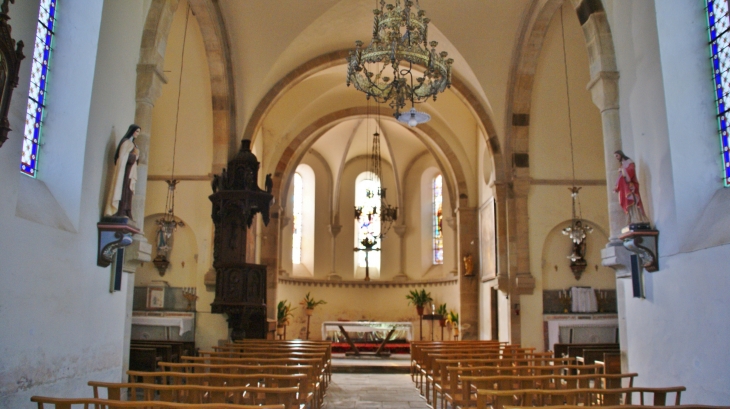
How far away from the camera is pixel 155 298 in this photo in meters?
14.2

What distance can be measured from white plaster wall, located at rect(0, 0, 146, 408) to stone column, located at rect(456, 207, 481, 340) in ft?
39.9

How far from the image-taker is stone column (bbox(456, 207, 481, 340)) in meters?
18.2

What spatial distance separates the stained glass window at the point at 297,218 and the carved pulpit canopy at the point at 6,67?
1913 centimetres

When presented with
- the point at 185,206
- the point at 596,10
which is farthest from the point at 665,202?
the point at 185,206

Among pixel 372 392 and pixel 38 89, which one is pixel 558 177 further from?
→ pixel 38 89

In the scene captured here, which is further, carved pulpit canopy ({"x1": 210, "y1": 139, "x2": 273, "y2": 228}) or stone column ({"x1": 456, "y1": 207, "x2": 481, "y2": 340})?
stone column ({"x1": 456, "y1": 207, "x2": 481, "y2": 340})

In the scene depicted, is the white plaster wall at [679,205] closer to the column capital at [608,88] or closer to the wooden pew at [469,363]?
the column capital at [608,88]

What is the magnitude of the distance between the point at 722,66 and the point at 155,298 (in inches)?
479

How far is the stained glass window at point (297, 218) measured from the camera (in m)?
24.3

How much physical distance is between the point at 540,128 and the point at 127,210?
34.5 ft

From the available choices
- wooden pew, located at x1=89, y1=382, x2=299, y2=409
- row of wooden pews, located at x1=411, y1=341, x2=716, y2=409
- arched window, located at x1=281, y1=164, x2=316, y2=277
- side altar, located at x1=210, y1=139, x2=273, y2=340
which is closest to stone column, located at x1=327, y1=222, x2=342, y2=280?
arched window, located at x1=281, y1=164, x2=316, y2=277

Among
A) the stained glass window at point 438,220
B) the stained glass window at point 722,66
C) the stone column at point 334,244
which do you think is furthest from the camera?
the stone column at point 334,244

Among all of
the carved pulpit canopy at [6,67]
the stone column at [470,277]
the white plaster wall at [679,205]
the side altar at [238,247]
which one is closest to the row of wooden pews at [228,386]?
the side altar at [238,247]

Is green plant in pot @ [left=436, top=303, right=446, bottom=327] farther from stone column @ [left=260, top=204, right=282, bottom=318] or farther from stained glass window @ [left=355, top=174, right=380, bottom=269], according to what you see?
stone column @ [left=260, top=204, right=282, bottom=318]
